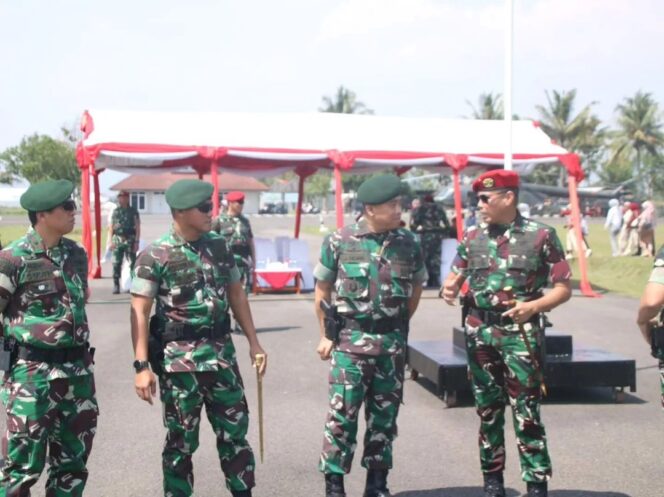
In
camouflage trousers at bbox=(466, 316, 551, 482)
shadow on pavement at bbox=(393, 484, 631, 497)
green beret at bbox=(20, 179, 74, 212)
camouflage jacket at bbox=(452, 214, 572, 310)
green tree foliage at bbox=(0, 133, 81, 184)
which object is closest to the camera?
green beret at bbox=(20, 179, 74, 212)

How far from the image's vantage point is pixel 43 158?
2783 inches

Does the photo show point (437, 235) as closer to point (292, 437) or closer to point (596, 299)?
point (596, 299)

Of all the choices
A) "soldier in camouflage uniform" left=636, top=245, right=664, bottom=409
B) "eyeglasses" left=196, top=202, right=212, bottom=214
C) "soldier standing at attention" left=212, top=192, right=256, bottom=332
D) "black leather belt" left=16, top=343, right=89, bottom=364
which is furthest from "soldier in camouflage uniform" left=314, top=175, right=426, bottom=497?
"soldier standing at attention" left=212, top=192, right=256, bottom=332

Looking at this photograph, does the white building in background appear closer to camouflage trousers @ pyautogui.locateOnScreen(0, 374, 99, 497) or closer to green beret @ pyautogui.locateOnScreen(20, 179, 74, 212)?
green beret @ pyautogui.locateOnScreen(20, 179, 74, 212)

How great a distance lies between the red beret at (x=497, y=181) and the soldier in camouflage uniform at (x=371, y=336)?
499mm

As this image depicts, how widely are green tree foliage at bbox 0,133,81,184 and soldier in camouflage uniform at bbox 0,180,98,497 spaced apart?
212 ft

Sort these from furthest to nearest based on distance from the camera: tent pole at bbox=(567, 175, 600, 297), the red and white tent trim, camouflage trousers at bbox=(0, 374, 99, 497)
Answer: tent pole at bbox=(567, 175, 600, 297)
the red and white tent trim
camouflage trousers at bbox=(0, 374, 99, 497)

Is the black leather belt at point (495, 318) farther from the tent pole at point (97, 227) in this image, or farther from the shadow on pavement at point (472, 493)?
the tent pole at point (97, 227)

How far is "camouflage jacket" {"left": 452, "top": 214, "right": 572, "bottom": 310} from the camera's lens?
5145 mm

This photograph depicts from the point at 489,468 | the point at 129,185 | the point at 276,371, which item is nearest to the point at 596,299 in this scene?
the point at 276,371

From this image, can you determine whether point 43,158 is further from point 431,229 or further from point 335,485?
point 335,485

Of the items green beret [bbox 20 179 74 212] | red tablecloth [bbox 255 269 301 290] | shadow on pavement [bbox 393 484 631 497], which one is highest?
green beret [bbox 20 179 74 212]

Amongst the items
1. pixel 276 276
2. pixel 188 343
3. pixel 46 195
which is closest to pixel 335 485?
pixel 188 343

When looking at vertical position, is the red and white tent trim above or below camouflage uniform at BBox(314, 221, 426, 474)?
above
